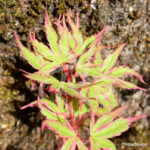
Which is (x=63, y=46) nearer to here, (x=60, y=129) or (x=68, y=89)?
(x=68, y=89)

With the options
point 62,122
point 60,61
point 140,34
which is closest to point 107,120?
point 62,122

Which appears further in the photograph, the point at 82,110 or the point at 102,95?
the point at 82,110

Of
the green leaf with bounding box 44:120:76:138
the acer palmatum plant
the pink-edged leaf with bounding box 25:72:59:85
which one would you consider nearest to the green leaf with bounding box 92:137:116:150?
the acer palmatum plant

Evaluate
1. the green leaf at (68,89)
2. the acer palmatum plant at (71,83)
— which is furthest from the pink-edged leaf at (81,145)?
the green leaf at (68,89)

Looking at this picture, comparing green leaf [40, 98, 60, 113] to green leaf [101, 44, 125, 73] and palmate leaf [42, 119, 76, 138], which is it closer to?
palmate leaf [42, 119, 76, 138]

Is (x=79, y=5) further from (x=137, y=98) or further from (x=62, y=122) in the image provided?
(x=137, y=98)

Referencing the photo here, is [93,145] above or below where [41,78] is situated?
below

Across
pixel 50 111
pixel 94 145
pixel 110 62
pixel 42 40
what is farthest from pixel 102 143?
pixel 42 40
